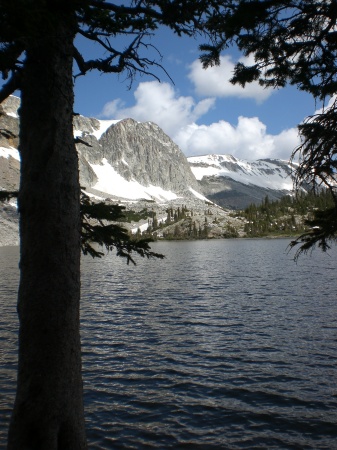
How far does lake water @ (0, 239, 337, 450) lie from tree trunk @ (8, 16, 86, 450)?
293 inches

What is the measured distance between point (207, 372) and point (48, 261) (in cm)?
1383

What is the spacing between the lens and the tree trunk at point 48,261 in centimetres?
522

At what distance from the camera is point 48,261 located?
17.4 feet

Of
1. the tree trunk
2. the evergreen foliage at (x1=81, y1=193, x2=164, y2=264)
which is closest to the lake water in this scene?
the evergreen foliage at (x1=81, y1=193, x2=164, y2=264)

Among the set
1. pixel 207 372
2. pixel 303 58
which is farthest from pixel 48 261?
pixel 207 372

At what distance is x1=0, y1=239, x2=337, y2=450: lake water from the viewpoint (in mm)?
12305

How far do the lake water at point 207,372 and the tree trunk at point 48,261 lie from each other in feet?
24.4

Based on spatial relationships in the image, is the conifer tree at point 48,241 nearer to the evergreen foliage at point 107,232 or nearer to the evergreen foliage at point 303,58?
the evergreen foliage at point 303,58

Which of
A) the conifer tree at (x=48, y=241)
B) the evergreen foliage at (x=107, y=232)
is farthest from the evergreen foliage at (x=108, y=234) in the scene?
the conifer tree at (x=48, y=241)

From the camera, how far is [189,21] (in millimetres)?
7504

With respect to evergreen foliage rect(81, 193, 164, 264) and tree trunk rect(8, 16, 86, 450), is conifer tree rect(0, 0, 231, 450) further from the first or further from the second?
evergreen foliage rect(81, 193, 164, 264)

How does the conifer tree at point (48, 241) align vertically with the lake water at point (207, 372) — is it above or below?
above

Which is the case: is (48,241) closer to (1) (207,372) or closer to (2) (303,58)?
(2) (303,58)

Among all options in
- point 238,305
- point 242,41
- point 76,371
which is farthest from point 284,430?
point 238,305
